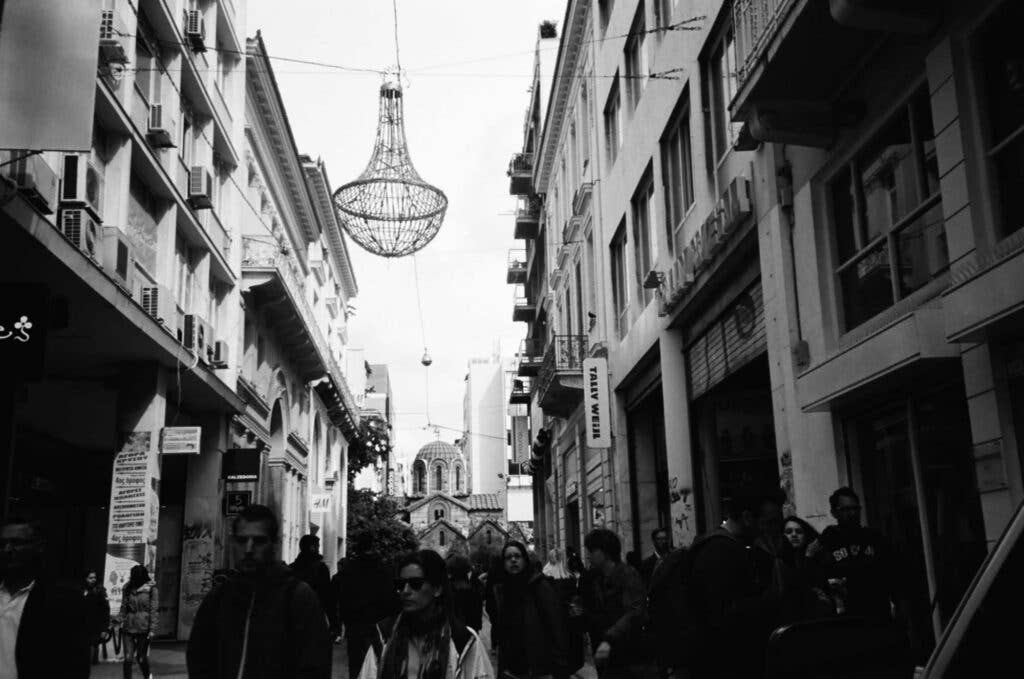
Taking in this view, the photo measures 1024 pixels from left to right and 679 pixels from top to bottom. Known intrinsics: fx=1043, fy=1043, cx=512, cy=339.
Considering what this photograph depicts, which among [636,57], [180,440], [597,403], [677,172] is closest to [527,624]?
[677,172]

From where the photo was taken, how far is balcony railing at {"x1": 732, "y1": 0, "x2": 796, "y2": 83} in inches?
377

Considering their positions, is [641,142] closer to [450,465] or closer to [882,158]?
[882,158]

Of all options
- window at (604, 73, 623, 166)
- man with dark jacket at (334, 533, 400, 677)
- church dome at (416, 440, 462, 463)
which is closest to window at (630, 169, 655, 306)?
window at (604, 73, 623, 166)

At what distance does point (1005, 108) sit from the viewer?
24.0 ft

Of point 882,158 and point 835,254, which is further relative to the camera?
point 835,254

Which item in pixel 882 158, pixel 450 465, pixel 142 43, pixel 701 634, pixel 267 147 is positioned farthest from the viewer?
pixel 450 465

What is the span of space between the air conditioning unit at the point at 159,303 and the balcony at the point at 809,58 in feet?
33.7

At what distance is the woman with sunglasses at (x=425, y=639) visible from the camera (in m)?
4.44

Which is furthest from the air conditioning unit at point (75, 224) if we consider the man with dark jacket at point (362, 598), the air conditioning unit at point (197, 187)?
the air conditioning unit at point (197, 187)

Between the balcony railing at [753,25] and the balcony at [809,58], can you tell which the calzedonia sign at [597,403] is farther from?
the balcony at [809,58]

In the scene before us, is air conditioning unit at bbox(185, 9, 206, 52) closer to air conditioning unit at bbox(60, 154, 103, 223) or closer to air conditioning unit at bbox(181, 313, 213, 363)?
air conditioning unit at bbox(181, 313, 213, 363)

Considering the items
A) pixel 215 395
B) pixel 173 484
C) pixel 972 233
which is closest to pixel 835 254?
pixel 972 233

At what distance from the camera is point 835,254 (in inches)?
404

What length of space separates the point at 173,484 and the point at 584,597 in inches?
617
